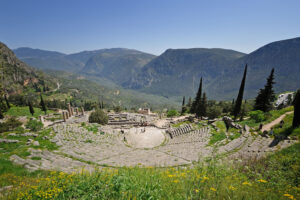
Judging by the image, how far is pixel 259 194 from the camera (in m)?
3.84

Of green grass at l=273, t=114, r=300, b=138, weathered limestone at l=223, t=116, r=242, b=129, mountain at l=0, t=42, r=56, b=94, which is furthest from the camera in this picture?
mountain at l=0, t=42, r=56, b=94

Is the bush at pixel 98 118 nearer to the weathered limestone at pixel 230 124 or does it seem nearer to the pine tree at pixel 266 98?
the weathered limestone at pixel 230 124

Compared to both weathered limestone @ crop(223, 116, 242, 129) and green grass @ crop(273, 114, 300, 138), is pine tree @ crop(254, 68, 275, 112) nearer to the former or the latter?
weathered limestone @ crop(223, 116, 242, 129)

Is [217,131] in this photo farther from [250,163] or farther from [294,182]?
[294,182]

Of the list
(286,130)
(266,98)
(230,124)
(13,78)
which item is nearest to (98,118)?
(230,124)

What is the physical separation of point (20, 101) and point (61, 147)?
9972 centimetres

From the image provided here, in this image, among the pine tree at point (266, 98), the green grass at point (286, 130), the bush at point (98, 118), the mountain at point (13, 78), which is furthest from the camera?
the mountain at point (13, 78)

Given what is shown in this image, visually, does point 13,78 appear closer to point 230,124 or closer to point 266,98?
point 230,124

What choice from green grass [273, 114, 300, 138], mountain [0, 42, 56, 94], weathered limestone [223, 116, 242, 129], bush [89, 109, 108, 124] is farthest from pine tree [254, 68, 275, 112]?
mountain [0, 42, 56, 94]

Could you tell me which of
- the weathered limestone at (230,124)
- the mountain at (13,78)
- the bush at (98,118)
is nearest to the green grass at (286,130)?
the weathered limestone at (230,124)

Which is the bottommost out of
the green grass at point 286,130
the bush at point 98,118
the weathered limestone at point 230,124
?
the bush at point 98,118

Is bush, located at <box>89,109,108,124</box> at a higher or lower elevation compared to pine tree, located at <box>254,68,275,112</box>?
lower

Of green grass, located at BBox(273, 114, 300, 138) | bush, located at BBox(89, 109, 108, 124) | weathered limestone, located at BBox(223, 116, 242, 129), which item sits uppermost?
green grass, located at BBox(273, 114, 300, 138)

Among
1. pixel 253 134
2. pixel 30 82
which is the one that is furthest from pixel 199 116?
→ pixel 30 82
